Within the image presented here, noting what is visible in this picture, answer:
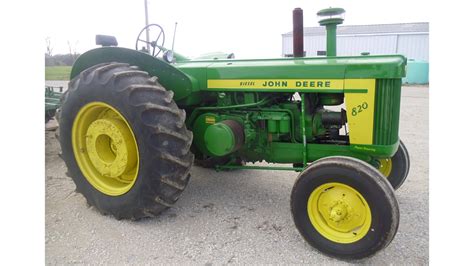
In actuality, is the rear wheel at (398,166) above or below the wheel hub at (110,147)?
below

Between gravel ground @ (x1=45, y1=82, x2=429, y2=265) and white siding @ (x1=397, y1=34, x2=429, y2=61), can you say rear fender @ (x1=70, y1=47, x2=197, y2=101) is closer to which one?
gravel ground @ (x1=45, y1=82, x2=429, y2=265)

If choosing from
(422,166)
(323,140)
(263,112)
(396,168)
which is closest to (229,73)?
(263,112)

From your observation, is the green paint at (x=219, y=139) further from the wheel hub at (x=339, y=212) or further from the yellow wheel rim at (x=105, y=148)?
the wheel hub at (x=339, y=212)

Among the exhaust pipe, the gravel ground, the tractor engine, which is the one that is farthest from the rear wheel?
the exhaust pipe

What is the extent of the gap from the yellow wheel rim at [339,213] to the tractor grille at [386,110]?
2.10 ft

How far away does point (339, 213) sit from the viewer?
2.62 meters

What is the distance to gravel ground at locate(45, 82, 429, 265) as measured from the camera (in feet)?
8.93

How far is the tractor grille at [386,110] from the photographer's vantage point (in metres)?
2.84

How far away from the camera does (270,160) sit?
11.9 ft

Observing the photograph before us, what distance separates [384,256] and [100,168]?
260 centimetres

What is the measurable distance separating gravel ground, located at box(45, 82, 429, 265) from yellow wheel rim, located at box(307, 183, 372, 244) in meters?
0.21

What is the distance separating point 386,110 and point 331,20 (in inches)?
39.0

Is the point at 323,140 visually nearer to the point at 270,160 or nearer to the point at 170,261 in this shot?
the point at 270,160

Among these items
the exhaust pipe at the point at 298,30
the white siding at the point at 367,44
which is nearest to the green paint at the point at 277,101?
the exhaust pipe at the point at 298,30
